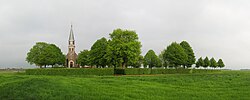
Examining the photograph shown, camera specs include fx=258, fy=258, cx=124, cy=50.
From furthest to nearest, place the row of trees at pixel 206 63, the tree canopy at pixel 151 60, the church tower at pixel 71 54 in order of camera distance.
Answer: the church tower at pixel 71 54, the row of trees at pixel 206 63, the tree canopy at pixel 151 60

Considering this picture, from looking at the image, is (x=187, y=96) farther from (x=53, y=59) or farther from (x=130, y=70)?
(x=53, y=59)

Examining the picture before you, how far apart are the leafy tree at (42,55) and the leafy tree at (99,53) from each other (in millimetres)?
16955

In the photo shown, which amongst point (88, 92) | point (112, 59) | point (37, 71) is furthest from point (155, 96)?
point (112, 59)

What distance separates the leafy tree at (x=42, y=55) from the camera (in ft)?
260

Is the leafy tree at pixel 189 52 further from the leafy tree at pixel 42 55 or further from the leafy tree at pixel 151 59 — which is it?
the leafy tree at pixel 42 55

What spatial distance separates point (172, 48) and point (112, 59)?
2245 centimetres

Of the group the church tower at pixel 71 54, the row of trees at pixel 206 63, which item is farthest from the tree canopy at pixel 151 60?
the church tower at pixel 71 54

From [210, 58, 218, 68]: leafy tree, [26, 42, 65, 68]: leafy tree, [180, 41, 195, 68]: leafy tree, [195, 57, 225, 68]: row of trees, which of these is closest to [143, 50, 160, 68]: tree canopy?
[180, 41, 195, 68]: leafy tree

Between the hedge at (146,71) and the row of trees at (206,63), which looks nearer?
the hedge at (146,71)

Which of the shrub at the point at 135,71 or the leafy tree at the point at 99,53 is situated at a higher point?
the leafy tree at the point at 99,53

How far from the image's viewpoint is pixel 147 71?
5281cm

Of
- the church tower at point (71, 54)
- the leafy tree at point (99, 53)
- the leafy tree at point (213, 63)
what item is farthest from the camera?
the leafy tree at point (213, 63)

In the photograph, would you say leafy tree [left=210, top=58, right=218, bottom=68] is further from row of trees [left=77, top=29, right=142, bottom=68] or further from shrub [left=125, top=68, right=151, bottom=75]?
shrub [left=125, top=68, right=151, bottom=75]

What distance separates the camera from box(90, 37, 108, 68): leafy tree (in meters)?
68.3
